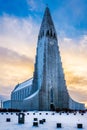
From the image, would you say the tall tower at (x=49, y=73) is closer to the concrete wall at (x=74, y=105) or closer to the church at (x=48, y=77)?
the church at (x=48, y=77)

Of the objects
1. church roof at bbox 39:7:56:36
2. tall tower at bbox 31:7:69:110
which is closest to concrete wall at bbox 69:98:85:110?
tall tower at bbox 31:7:69:110

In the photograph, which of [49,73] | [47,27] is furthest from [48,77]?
[47,27]

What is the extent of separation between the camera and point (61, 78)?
12412 cm

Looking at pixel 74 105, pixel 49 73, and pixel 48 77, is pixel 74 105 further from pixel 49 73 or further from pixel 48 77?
pixel 49 73

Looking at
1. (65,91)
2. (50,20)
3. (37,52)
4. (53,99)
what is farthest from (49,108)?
(50,20)

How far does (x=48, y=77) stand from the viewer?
392ft

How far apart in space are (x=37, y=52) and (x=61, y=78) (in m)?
18.0

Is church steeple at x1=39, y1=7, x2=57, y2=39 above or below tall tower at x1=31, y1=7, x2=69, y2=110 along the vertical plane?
above

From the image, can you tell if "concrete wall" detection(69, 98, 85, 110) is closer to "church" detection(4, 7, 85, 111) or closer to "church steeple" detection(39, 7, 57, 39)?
"church" detection(4, 7, 85, 111)

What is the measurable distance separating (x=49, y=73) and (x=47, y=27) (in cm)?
2354

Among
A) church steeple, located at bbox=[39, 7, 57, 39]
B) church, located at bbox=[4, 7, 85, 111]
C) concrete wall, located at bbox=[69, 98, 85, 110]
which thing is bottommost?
concrete wall, located at bbox=[69, 98, 85, 110]

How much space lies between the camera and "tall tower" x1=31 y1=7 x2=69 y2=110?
383 feet

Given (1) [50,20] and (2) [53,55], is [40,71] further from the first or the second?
(1) [50,20]

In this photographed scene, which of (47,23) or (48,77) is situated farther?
(47,23)
